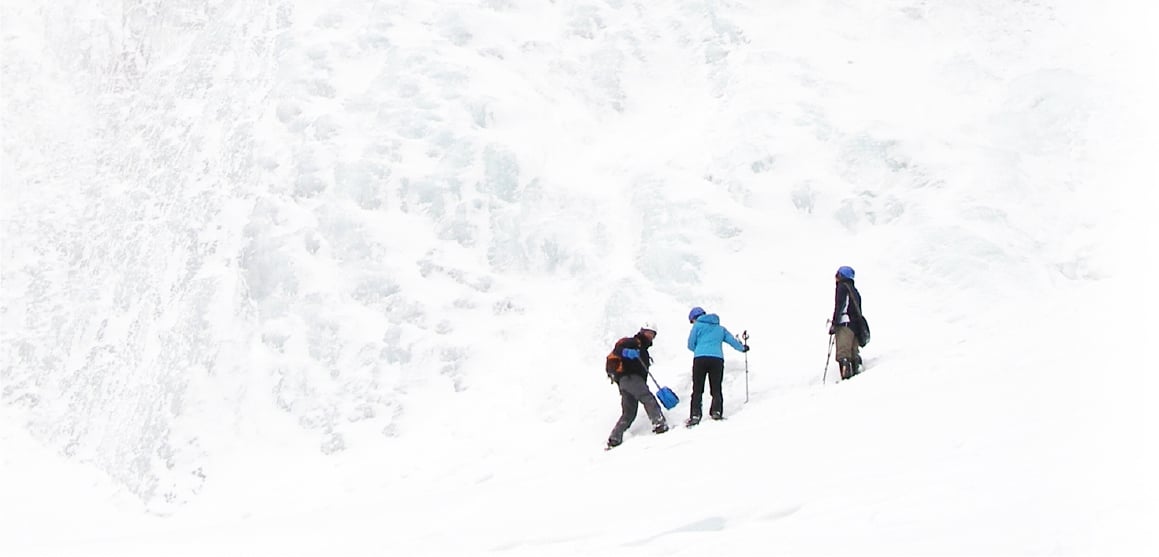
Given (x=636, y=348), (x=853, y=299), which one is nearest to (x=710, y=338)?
(x=636, y=348)

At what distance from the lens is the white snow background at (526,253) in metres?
9.23

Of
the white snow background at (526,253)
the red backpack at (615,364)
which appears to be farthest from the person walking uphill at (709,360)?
the red backpack at (615,364)

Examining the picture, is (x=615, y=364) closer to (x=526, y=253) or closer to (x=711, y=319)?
(x=711, y=319)

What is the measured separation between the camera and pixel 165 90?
1903 cm

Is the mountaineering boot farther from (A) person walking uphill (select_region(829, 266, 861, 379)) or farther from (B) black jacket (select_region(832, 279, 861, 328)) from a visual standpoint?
(B) black jacket (select_region(832, 279, 861, 328))

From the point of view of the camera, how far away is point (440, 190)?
16047 mm

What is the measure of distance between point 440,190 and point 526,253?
6.39 ft

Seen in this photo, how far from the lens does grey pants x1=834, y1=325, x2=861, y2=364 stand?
11.5 metres

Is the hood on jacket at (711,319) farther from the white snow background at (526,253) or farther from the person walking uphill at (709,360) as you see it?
the white snow background at (526,253)

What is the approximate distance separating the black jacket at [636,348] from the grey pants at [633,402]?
2.8 inches

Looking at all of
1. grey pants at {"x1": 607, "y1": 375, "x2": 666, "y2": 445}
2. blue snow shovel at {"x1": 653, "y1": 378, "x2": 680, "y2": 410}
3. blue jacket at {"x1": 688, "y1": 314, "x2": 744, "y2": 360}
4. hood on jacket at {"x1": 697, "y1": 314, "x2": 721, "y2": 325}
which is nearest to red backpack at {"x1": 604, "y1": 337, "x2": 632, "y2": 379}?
grey pants at {"x1": 607, "y1": 375, "x2": 666, "y2": 445}

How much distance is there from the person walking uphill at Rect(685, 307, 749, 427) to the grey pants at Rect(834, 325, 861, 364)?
1.15m

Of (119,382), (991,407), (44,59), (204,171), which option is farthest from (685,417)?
(44,59)

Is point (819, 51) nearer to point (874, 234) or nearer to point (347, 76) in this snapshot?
point (874, 234)
